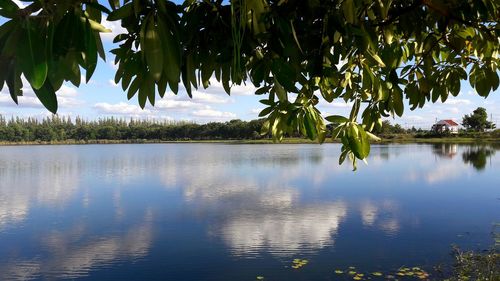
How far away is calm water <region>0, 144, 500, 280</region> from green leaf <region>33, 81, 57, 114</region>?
9185 mm

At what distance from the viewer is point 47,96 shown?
0.75 meters

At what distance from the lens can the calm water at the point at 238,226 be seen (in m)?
10.2

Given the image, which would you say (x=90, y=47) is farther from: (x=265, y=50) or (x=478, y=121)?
(x=478, y=121)

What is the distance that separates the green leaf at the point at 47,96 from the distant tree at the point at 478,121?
80.7 m

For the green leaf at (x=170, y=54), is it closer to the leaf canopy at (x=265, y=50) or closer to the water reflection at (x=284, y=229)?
the leaf canopy at (x=265, y=50)

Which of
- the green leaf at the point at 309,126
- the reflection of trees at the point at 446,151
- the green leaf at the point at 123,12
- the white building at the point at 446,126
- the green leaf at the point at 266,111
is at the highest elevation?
the white building at the point at 446,126

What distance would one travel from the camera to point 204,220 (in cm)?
1466

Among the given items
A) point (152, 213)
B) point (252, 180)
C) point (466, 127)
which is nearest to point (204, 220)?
point (152, 213)

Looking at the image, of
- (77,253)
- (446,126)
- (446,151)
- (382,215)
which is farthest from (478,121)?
(77,253)

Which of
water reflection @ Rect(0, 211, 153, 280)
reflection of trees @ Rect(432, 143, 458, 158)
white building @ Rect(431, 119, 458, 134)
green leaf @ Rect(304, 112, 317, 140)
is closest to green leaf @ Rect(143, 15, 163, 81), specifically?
green leaf @ Rect(304, 112, 317, 140)

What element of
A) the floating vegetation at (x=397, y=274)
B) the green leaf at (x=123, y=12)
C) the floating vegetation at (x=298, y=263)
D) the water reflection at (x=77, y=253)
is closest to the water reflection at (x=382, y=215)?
the floating vegetation at (x=397, y=274)

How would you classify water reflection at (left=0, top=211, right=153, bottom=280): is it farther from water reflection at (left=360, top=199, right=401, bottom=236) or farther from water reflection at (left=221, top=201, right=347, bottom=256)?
water reflection at (left=360, top=199, right=401, bottom=236)

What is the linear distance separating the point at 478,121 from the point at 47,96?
8421 cm

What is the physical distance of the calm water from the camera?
1020cm
